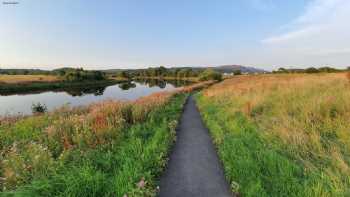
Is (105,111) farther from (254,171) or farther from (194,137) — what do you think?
(254,171)

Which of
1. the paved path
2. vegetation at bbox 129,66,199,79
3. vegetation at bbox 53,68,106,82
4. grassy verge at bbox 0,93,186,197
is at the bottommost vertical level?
the paved path

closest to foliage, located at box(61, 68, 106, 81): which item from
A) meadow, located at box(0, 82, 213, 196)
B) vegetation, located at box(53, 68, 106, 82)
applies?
vegetation, located at box(53, 68, 106, 82)

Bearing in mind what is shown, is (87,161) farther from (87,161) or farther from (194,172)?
(194,172)

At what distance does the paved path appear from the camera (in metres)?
3.56

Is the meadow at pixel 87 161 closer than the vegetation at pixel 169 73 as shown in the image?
Yes

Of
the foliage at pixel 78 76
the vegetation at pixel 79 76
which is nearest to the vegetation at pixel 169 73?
the vegetation at pixel 79 76

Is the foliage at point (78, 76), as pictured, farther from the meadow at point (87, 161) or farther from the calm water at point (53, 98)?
the meadow at point (87, 161)

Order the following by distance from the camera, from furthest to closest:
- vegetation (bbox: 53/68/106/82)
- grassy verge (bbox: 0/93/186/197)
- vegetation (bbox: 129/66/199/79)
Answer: vegetation (bbox: 129/66/199/79)
vegetation (bbox: 53/68/106/82)
grassy verge (bbox: 0/93/186/197)

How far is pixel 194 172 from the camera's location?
14.1 ft

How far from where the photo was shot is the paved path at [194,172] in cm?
356

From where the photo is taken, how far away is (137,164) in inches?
161

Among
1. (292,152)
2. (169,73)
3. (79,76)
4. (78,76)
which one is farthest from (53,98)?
(169,73)

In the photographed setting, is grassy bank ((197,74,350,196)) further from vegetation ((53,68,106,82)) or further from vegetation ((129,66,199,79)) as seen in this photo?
vegetation ((129,66,199,79))

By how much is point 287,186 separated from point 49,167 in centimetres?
435
